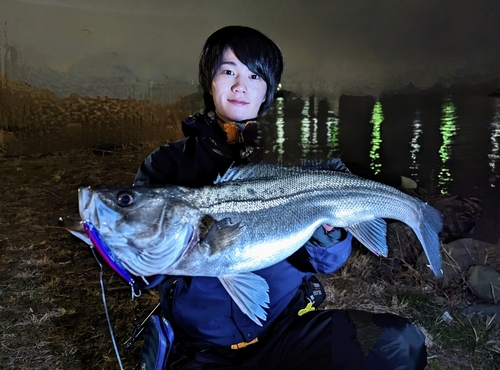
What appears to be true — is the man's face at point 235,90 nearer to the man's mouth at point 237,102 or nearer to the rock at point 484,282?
the man's mouth at point 237,102

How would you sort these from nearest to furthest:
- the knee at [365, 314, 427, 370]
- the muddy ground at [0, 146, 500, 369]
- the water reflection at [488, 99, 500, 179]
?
1. the knee at [365, 314, 427, 370]
2. the muddy ground at [0, 146, 500, 369]
3. the water reflection at [488, 99, 500, 179]

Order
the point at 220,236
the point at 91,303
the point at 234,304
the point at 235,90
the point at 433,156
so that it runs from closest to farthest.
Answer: the point at 220,236, the point at 234,304, the point at 235,90, the point at 91,303, the point at 433,156

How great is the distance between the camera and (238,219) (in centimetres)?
217

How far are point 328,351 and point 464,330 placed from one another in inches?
98.6

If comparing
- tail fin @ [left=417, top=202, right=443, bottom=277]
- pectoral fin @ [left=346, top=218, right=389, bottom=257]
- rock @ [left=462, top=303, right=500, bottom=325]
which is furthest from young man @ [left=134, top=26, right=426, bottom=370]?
rock @ [left=462, top=303, right=500, bottom=325]

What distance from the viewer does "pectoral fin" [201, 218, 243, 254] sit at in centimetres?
205

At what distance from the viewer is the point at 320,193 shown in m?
2.43

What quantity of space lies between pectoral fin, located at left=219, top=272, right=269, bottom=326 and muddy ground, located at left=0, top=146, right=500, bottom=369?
6.63 feet

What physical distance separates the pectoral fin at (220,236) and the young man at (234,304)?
0.38 meters

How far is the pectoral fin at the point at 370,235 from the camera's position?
2.55 metres

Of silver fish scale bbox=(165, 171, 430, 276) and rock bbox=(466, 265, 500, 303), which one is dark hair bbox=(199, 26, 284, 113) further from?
rock bbox=(466, 265, 500, 303)

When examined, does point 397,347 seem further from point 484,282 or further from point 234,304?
point 484,282

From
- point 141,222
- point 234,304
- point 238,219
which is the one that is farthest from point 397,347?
point 141,222

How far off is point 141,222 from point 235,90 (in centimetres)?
128
